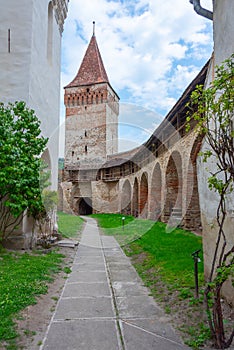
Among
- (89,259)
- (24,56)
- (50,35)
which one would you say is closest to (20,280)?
(89,259)

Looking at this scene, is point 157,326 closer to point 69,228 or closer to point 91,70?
point 69,228

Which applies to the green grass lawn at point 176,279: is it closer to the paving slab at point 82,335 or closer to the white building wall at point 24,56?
the paving slab at point 82,335

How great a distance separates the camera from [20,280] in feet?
13.9

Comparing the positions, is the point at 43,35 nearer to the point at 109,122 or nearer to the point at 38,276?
the point at 38,276

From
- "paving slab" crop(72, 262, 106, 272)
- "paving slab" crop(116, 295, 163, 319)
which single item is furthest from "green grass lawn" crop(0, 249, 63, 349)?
"paving slab" crop(116, 295, 163, 319)

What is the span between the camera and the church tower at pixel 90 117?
1200 inches

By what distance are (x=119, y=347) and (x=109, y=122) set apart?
29.2 meters

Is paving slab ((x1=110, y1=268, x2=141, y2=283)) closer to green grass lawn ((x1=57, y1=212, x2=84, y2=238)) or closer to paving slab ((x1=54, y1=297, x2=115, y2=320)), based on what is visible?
paving slab ((x1=54, y1=297, x2=115, y2=320))

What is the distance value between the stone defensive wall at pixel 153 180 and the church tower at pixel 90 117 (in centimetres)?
135

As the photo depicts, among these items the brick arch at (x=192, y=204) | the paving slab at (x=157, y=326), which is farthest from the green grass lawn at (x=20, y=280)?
the brick arch at (x=192, y=204)

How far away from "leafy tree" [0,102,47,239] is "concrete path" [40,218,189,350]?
201 centimetres

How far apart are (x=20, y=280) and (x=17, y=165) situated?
2.57m

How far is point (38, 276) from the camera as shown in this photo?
4625mm

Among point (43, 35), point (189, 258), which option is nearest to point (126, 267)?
point (189, 258)
